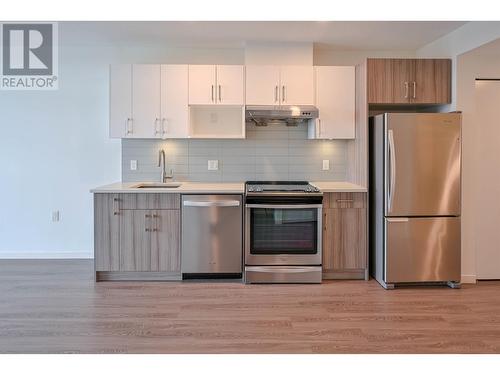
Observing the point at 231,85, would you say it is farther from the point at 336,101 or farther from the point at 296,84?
the point at 336,101

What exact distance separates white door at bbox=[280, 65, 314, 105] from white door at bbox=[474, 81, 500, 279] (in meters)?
1.62

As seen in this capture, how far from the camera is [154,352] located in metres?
2.76

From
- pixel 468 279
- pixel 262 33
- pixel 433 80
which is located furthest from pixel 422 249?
pixel 262 33

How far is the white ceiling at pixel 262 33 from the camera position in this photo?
419cm

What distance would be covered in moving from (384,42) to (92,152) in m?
3.40

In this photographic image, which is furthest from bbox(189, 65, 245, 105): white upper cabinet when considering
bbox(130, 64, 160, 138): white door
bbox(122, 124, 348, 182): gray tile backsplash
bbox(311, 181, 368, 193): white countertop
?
bbox(311, 181, 368, 193): white countertop

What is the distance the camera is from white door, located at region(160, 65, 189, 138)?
4656 millimetres

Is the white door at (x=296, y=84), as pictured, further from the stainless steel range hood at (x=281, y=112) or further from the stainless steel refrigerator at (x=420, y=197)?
the stainless steel refrigerator at (x=420, y=197)

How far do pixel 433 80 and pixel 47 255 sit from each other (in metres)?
4.53

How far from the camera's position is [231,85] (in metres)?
4.68

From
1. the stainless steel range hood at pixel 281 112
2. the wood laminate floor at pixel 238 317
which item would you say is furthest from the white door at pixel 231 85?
the wood laminate floor at pixel 238 317

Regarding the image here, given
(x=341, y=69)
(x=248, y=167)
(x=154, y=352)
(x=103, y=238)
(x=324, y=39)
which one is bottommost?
(x=154, y=352)

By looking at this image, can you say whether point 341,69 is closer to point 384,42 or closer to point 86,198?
point 384,42

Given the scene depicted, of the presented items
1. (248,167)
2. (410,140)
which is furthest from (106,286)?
(410,140)
